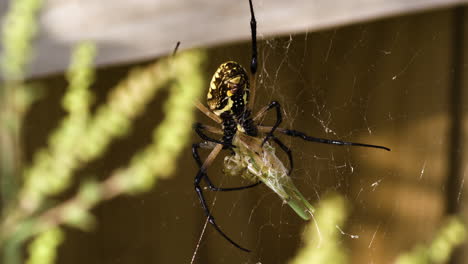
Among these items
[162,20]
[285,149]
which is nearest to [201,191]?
[285,149]

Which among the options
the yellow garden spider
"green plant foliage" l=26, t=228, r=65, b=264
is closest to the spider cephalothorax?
the yellow garden spider

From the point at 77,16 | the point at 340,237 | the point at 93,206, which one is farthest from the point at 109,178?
the point at 340,237

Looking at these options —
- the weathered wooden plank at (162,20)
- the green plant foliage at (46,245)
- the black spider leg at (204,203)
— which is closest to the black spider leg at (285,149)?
the black spider leg at (204,203)

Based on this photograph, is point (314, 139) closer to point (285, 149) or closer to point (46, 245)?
point (285, 149)

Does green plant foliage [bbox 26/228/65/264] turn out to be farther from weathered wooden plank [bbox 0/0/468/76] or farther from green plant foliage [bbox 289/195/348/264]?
green plant foliage [bbox 289/195/348/264]

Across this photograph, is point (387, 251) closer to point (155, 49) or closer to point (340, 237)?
point (340, 237)

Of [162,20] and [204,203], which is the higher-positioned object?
[162,20]

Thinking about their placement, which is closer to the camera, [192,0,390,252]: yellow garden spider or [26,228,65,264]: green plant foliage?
[192,0,390,252]: yellow garden spider
